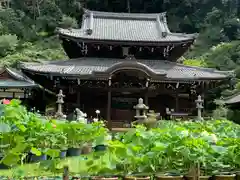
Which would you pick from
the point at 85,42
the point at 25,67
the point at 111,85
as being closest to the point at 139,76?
the point at 111,85

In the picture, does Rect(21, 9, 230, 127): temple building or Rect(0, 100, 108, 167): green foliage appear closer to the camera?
Rect(0, 100, 108, 167): green foliage

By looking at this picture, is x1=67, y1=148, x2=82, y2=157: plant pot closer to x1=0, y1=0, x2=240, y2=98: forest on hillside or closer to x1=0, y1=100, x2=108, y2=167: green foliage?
x1=0, y1=100, x2=108, y2=167: green foliage

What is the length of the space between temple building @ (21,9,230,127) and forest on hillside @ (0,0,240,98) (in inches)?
533

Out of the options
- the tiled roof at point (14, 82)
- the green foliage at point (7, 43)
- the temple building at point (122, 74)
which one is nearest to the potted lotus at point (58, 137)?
the temple building at point (122, 74)

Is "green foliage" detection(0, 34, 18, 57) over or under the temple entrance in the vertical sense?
over

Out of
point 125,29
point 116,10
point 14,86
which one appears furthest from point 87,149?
point 116,10

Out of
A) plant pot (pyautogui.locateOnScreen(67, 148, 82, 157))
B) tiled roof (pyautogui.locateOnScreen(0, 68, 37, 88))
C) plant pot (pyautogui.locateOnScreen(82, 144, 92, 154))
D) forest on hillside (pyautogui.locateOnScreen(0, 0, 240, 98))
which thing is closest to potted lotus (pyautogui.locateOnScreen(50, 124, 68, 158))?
plant pot (pyautogui.locateOnScreen(67, 148, 82, 157))

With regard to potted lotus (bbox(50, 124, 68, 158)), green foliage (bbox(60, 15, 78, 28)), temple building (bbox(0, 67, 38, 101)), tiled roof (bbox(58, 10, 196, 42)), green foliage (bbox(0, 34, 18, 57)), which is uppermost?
green foliage (bbox(60, 15, 78, 28))

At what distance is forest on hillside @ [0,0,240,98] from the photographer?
3744 cm

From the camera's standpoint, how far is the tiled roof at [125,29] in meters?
21.8

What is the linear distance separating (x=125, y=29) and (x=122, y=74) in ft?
18.6

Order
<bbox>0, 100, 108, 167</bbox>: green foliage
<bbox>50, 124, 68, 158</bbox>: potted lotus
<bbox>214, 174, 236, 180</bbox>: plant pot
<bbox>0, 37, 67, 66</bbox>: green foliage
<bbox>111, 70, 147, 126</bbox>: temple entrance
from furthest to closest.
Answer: <bbox>0, 37, 67, 66</bbox>: green foliage
<bbox>111, 70, 147, 126</bbox>: temple entrance
<bbox>50, 124, 68, 158</bbox>: potted lotus
<bbox>0, 100, 108, 167</bbox>: green foliage
<bbox>214, 174, 236, 180</bbox>: plant pot

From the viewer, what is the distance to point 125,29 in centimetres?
2427

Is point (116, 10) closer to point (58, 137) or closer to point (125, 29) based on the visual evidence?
point (125, 29)
